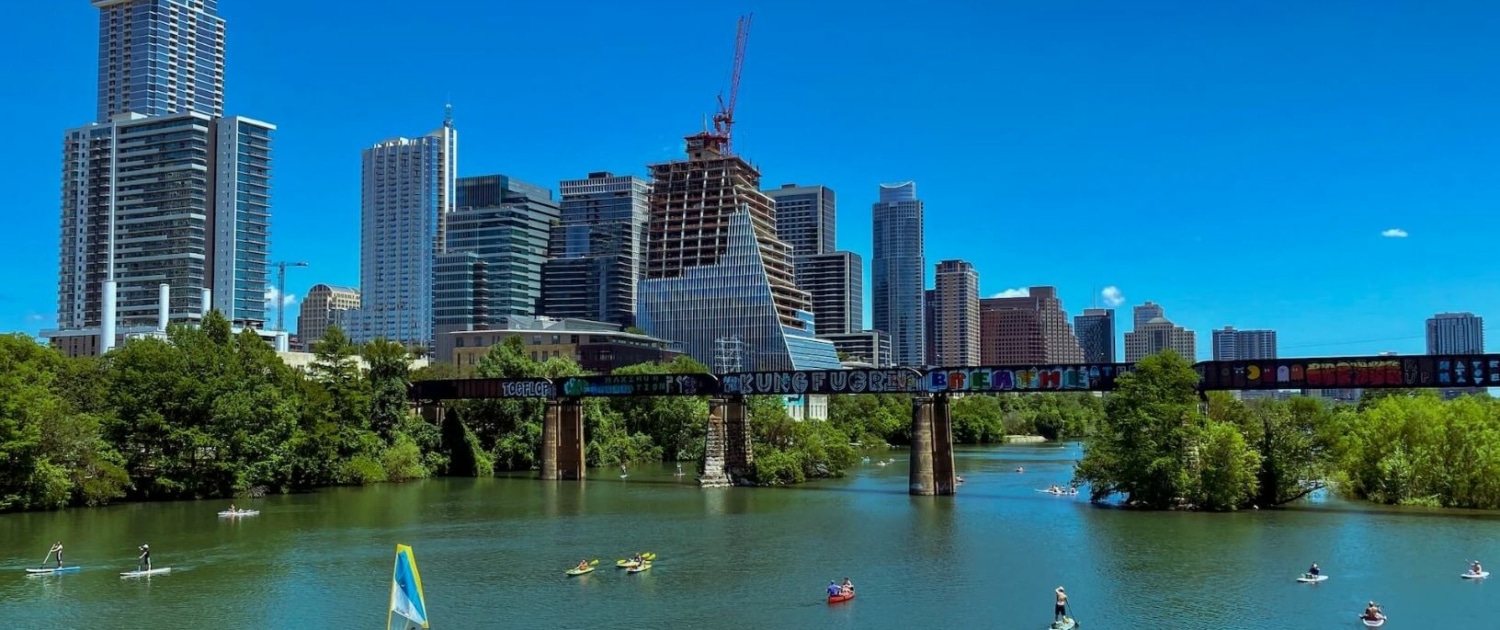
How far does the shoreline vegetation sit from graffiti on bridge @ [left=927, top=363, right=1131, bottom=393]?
398 cm

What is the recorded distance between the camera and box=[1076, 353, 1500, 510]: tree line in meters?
74.2

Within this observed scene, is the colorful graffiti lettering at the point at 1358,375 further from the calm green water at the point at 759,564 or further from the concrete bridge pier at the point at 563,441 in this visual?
the concrete bridge pier at the point at 563,441

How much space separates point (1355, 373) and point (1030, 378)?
68.7 feet

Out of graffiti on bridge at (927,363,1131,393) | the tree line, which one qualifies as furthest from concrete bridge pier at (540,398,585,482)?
the tree line

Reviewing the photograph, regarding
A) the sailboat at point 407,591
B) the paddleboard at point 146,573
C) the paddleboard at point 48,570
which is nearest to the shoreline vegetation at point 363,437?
the paddleboard at point 48,570

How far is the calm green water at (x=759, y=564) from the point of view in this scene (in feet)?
146

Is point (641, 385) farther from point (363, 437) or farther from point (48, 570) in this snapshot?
point (48, 570)

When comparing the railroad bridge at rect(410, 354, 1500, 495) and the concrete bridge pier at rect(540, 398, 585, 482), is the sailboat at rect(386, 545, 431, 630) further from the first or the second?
the concrete bridge pier at rect(540, 398, 585, 482)

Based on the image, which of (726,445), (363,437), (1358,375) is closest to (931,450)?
(726,445)

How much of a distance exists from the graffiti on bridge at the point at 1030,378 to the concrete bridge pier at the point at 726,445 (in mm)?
19302

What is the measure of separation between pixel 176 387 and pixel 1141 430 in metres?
66.2

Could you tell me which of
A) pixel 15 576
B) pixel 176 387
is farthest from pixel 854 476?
pixel 15 576

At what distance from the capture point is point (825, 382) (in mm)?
94938

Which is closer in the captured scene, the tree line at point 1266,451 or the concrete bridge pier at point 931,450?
the tree line at point 1266,451
